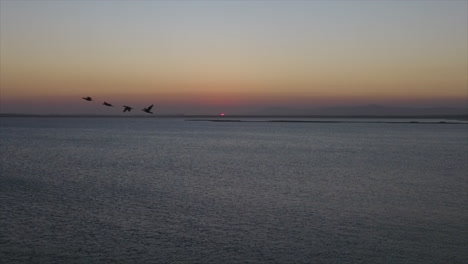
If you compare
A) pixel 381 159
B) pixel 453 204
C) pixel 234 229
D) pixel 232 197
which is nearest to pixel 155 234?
pixel 234 229

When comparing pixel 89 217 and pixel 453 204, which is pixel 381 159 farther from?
pixel 89 217

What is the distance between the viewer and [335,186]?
1304 inches

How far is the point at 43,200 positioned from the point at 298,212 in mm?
12971

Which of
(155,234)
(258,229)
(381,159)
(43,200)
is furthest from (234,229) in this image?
(381,159)

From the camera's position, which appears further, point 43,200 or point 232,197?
point 232,197

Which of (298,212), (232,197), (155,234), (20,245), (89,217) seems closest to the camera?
(20,245)

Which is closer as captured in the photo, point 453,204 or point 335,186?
point 453,204

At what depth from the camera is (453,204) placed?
84.0 feet

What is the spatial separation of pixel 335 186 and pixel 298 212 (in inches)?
397

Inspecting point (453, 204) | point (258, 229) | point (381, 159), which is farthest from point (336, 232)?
point (381, 159)

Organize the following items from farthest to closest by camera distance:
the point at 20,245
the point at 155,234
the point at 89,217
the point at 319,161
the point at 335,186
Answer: the point at 319,161
the point at 335,186
the point at 89,217
the point at 155,234
the point at 20,245

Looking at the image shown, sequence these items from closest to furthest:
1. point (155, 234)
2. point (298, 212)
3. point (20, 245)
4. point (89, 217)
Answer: point (20, 245), point (155, 234), point (89, 217), point (298, 212)

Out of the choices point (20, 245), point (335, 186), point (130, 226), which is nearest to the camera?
point (20, 245)

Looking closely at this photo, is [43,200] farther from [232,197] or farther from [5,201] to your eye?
[232,197]
